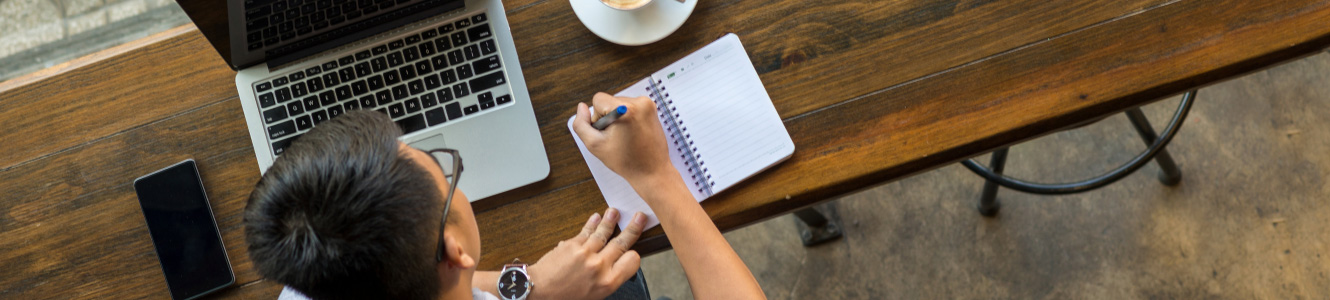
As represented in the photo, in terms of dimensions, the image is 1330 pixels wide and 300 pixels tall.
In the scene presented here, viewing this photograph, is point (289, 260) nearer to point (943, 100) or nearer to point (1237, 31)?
point (943, 100)

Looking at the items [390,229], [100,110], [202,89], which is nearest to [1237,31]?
[390,229]

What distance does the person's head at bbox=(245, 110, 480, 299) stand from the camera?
2.61 ft

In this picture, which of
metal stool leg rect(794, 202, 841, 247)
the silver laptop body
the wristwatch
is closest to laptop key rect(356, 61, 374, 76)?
the silver laptop body

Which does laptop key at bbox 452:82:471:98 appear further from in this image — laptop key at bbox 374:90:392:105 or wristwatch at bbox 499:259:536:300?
wristwatch at bbox 499:259:536:300

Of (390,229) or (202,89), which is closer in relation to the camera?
(390,229)

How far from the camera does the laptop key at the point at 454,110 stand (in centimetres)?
108

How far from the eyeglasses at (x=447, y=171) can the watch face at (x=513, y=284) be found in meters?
0.17

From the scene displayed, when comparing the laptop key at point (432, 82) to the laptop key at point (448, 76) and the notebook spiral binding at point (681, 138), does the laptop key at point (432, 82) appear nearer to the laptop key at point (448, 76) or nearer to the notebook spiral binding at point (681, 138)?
the laptop key at point (448, 76)

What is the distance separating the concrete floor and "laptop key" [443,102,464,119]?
1083 millimetres

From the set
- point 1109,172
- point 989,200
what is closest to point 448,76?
point 1109,172

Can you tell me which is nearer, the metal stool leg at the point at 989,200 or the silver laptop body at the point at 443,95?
the silver laptop body at the point at 443,95

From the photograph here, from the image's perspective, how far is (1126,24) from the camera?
102cm

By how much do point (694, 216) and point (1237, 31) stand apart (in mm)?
708

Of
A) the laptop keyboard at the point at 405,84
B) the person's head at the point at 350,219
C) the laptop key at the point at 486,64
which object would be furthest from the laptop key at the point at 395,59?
the person's head at the point at 350,219
